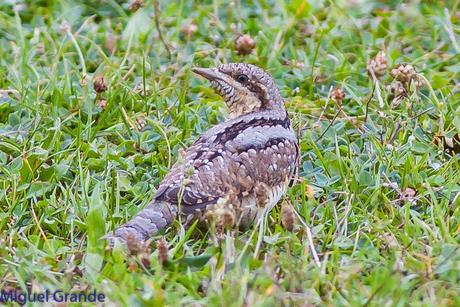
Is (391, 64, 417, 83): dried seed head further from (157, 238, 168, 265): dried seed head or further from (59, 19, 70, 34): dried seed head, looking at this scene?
(59, 19, 70, 34): dried seed head

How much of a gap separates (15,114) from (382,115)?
7.13 feet

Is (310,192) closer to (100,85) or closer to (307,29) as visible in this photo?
(100,85)

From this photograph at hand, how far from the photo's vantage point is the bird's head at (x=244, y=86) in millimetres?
5805

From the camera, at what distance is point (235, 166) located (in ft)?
17.2

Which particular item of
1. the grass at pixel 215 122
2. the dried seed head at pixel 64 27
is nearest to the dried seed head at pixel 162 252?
the grass at pixel 215 122

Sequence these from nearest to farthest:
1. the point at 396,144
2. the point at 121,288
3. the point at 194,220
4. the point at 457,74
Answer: the point at 121,288
the point at 194,220
the point at 396,144
the point at 457,74

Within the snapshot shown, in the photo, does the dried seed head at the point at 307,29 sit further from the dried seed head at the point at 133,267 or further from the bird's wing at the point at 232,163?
the dried seed head at the point at 133,267

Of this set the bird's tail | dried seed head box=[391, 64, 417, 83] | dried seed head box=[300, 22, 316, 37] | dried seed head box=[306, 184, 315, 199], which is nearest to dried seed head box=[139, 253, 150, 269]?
the bird's tail

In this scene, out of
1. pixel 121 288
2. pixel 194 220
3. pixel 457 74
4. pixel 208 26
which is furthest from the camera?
pixel 208 26

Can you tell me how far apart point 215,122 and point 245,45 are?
2.28 feet

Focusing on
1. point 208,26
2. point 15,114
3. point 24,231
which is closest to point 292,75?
point 208,26

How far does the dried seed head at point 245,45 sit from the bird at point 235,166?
1.07 meters

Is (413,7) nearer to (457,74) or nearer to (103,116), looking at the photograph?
(457,74)

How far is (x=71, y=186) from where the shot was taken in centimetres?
562
